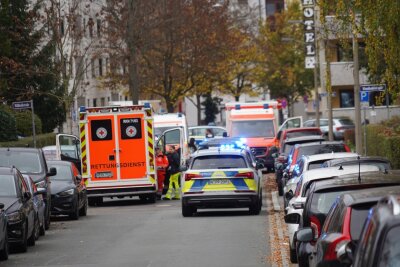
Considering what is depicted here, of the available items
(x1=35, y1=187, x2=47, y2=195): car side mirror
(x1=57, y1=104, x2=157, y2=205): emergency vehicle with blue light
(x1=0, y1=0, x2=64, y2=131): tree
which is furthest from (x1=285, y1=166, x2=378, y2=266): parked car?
(x1=0, y1=0, x2=64, y2=131): tree

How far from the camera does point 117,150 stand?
109 feet

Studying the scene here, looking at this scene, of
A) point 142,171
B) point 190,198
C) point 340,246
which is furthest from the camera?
point 142,171

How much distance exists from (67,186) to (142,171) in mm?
5714

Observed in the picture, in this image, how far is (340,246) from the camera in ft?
27.7

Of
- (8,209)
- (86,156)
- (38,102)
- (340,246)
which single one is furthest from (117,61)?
(340,246)

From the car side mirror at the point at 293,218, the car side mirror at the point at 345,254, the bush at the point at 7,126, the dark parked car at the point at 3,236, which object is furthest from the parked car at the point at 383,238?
the bush at the point at 7,126

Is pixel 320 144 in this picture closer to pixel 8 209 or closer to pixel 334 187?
pixel 8 209

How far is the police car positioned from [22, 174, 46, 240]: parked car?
390 cm

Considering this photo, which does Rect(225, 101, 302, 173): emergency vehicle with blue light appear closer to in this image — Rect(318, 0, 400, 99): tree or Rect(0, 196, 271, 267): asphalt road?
Rect(0, 196, 271, 267): asphalt road

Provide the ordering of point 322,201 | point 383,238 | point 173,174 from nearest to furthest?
1. point 383,238
2. point 322,201
3. point 173,174

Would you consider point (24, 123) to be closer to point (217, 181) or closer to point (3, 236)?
point (217, 181)

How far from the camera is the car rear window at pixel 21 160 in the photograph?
A: 2607cm

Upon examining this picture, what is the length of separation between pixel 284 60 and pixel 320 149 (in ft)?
199

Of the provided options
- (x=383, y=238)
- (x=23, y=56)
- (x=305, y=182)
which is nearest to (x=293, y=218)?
(x=305, y=182)
